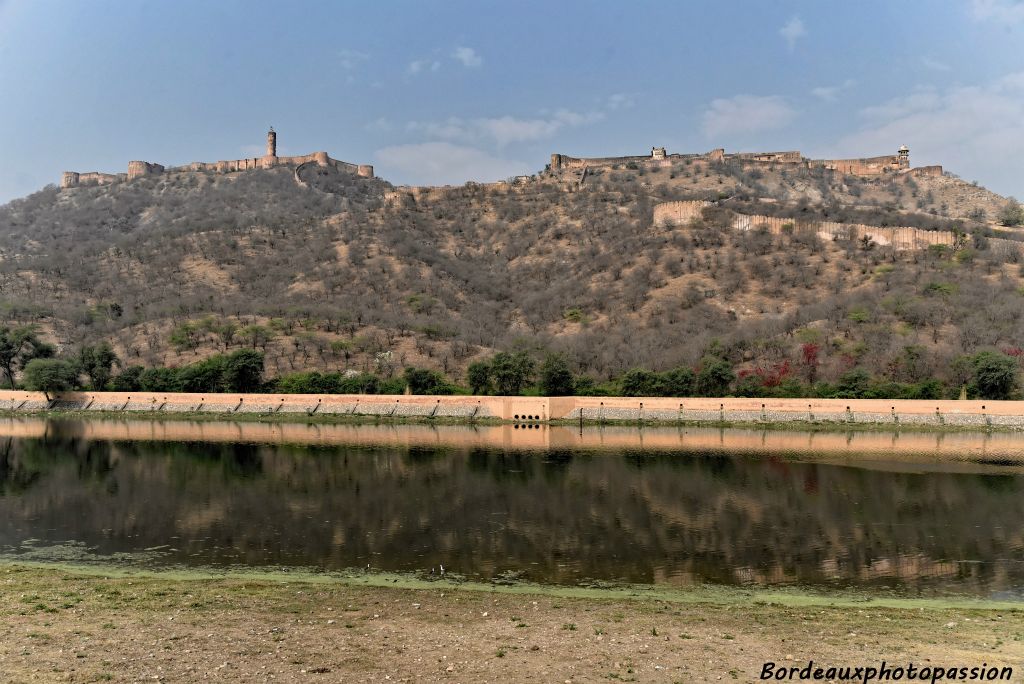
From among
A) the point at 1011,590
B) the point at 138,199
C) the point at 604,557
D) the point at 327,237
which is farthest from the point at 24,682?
the point at 138,199

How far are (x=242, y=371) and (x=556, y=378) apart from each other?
22.6 m

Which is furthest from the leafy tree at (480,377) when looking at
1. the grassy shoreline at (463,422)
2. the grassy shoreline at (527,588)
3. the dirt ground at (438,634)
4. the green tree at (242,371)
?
the dirt ground at (438,634)

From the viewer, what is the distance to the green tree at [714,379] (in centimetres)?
5328

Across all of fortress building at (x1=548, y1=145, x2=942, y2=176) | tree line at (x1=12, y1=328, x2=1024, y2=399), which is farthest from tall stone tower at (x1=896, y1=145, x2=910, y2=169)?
tree line at (x1=12, y1=328, x2=1024, y2=399)

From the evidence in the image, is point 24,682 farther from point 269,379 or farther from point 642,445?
point 269,379

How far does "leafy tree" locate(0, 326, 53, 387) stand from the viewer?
6019 cm

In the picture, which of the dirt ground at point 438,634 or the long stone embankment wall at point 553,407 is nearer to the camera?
the dirt ground at point 438,634

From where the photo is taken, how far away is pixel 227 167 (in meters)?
140

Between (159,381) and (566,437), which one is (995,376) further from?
(159,381)

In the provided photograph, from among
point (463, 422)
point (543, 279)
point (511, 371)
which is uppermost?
point (543, 279)

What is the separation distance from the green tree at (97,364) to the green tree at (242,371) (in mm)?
9490

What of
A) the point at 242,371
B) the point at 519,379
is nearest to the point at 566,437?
the point at 519,379

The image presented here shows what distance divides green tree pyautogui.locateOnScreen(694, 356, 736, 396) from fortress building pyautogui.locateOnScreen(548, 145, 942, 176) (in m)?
70.7

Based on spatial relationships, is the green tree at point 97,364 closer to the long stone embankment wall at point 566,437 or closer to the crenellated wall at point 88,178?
the long stone embankment wall at point 566,437
